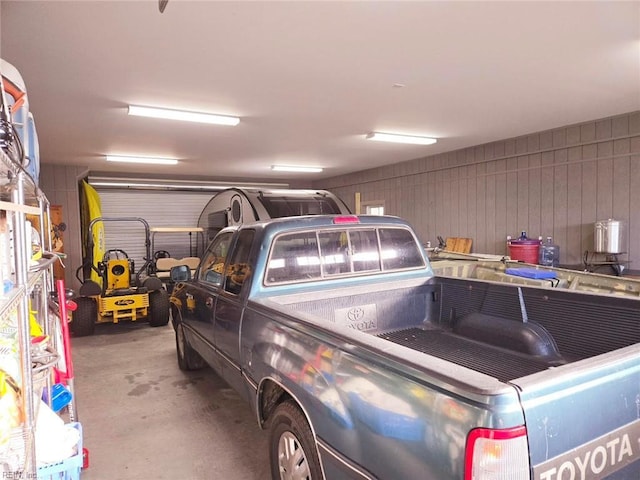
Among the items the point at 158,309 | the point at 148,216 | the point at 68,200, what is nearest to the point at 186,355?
the point at 158,309

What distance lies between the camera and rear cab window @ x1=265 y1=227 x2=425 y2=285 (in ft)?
9.27

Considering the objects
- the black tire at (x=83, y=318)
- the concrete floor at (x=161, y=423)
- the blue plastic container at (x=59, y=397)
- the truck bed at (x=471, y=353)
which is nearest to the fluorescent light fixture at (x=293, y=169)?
the black tire at (x=83, y=318)

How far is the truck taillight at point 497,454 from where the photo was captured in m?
1.07

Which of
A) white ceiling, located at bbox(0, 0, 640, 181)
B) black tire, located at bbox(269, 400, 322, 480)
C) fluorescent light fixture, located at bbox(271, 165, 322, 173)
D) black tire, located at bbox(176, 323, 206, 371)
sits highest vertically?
fluorescent light fixture, located at bbox(271, 165, 322, 173)

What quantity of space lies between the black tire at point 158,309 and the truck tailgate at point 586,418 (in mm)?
6459

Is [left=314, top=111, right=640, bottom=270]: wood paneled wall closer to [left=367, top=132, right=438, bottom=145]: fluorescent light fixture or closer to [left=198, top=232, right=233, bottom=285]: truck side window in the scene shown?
[left=367, top=132, right=438, bottom=145]: fluorescent light fixture

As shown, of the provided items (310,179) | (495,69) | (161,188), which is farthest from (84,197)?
(495,69)

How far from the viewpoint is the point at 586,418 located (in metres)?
1.21

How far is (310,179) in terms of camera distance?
13.8 m

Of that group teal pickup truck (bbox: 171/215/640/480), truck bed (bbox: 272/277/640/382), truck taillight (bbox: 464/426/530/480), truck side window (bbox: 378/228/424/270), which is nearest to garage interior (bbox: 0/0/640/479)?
teal pickup truck (bbox: 171/215/640/480)

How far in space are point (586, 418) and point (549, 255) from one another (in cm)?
625

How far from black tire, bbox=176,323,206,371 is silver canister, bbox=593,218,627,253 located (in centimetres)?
584

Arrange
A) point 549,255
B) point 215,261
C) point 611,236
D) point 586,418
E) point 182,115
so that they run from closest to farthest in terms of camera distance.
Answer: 1. point 586,418
2. point 215,261
3. point 182,115
4. point 611,236
5. point 549,255

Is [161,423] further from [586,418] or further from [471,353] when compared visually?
[586,418]
